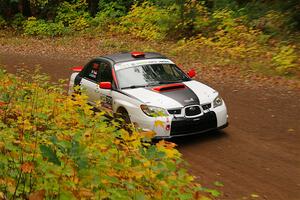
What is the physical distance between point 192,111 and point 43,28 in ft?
73.9

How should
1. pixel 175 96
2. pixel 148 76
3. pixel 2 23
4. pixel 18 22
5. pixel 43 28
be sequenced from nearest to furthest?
pixel 175 96
pixel 148 76
pixel 43 28
pixel 18 22
pixel 2 23

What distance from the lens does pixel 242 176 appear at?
696 cm

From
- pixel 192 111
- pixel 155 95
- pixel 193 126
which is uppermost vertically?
pixel 155 95

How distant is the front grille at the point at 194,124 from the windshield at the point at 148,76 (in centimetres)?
131

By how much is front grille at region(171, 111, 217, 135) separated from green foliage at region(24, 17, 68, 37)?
68.5 ft

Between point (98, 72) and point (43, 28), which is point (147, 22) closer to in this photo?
point (43, 28)

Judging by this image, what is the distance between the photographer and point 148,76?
9.37m

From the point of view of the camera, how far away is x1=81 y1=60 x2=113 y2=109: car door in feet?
31.1

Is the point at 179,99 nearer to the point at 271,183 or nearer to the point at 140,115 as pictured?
the point at 140,115

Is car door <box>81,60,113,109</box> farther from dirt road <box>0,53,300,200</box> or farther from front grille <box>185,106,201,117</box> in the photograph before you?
dirt road <box>0,53,300,200</box>

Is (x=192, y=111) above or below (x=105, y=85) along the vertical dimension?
below

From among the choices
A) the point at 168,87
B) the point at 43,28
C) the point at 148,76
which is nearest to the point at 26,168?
the point at 168,87

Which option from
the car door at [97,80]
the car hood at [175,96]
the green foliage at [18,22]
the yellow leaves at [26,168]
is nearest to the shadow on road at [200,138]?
the car hood at [175,96]

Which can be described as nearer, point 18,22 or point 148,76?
point 148,76
